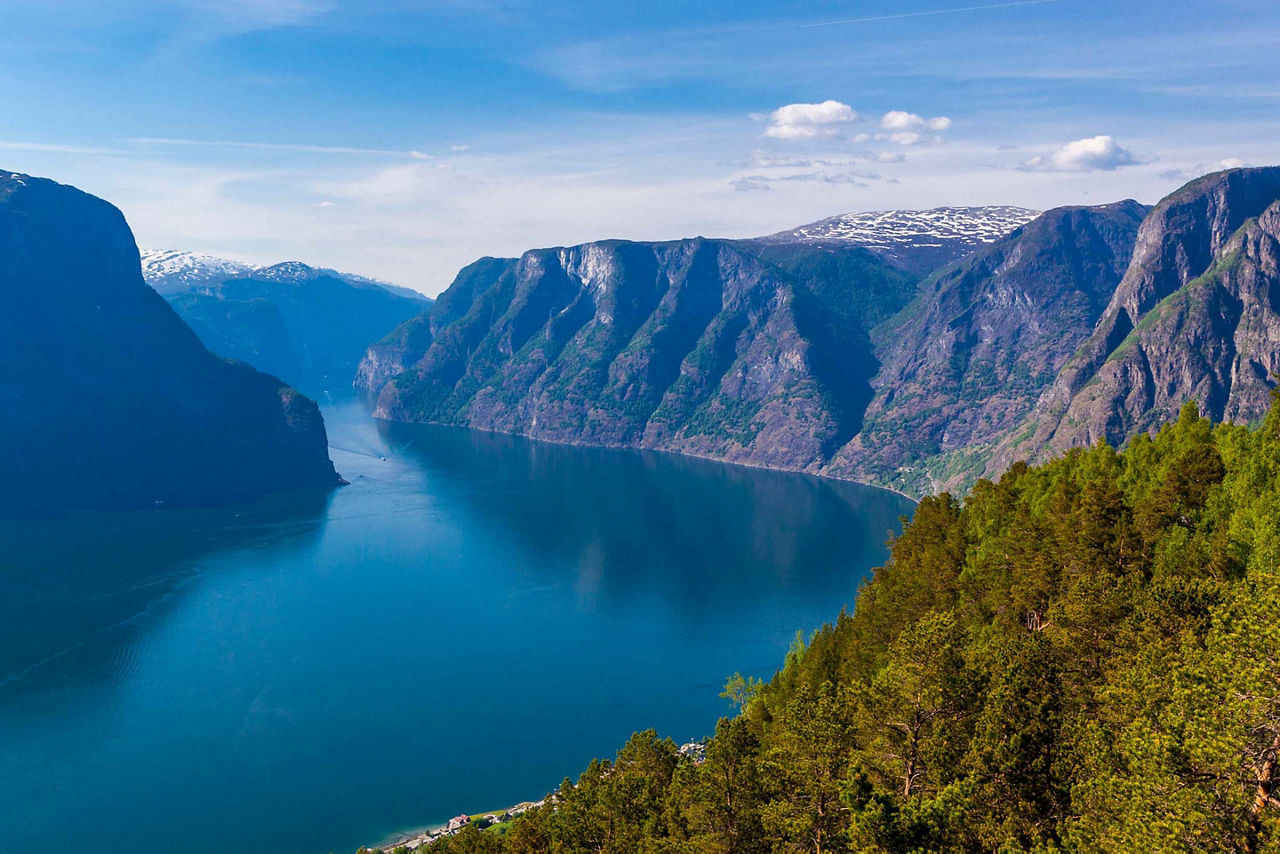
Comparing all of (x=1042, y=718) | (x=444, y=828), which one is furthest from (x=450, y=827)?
(x=1042, y=718)

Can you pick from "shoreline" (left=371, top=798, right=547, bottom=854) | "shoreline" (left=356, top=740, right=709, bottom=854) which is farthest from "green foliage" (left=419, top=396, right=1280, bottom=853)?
"shoreline" (left=371, top=798, right=547, bottom=854)

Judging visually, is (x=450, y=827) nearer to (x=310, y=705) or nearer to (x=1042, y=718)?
(x=310, y=705)

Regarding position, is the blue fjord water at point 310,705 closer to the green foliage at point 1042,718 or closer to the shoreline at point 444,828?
the shoreline at point 444,828

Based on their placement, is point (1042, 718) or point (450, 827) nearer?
point (1042, 718)

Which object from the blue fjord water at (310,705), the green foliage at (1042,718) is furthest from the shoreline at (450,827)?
the green foliage at (1042,718)

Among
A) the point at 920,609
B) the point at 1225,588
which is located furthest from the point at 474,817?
the point at 1225,588

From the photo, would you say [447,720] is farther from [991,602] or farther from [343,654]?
[991,602]

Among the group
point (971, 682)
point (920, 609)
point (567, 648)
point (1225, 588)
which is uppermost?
point (1225, 588)

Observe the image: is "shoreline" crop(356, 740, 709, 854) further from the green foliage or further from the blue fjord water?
the green foliage
